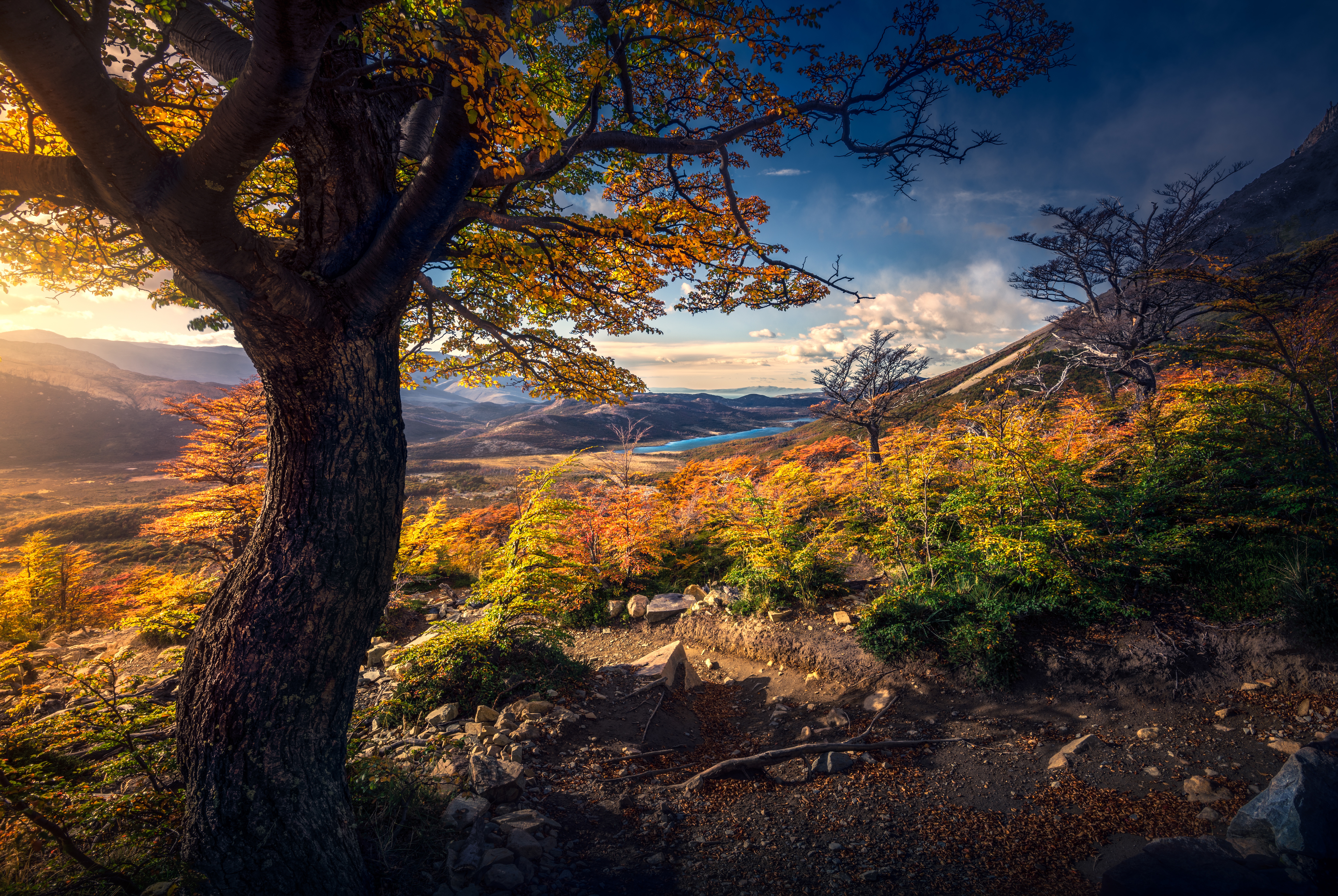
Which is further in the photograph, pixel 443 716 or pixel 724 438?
pixel 724 438

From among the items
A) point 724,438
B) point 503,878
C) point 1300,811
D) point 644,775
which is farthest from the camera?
point 724,438

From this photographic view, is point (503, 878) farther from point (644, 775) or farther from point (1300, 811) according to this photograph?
point (1300, 811)

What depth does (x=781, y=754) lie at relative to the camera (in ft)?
13.1

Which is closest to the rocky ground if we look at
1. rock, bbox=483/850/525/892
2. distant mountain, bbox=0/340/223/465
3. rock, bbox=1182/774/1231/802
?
rock, bbox=1182/774/1231/802

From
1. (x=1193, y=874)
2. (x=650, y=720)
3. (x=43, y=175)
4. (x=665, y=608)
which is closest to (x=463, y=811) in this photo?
(x=650, y=720)

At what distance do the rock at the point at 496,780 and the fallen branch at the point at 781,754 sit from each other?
50.5 inches

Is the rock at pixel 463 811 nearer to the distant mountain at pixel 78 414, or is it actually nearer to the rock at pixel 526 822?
the rock at pixel 526 822

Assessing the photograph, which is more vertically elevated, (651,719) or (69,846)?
(69,846)

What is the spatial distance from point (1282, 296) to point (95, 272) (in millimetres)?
15602

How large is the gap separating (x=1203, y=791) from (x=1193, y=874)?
1236mm

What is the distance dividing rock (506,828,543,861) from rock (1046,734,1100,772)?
4192 mm

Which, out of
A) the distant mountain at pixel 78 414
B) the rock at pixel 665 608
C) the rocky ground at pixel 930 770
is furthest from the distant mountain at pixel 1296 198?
the distant mountain at pixel 78 414

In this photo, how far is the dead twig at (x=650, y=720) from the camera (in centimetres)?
447

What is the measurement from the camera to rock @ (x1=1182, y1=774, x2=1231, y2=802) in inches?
123
